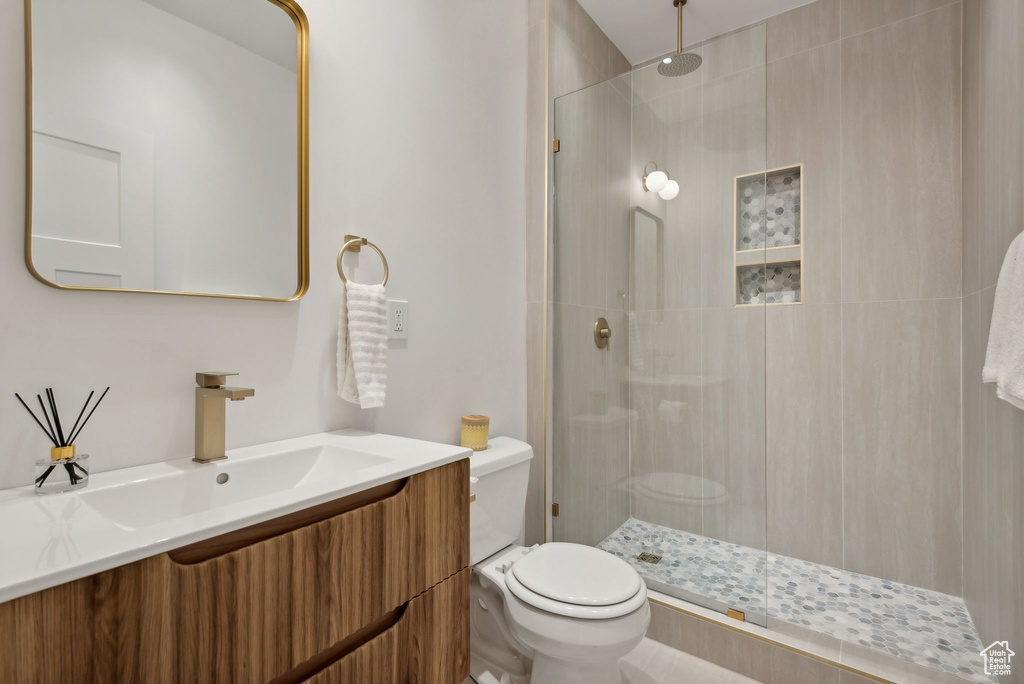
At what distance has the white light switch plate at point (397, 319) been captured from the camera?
142 centimetres

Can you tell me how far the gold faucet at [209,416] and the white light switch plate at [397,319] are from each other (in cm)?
52

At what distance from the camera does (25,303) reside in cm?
81

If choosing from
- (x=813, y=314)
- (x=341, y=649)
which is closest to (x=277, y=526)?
(x=341, y=649)

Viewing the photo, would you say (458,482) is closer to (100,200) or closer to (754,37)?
(100,200)

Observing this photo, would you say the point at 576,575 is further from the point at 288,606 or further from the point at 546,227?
the point at 546,227

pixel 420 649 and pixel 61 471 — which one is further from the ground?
pixel 61 471

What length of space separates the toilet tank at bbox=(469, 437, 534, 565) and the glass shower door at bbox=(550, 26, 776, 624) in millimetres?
458

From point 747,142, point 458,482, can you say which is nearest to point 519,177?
point 747,142

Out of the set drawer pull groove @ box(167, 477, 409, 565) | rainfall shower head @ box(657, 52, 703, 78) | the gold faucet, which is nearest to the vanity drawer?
drawer pull groove @ box(167, 477, 409, 565)

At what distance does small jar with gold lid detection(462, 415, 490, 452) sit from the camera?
62.6 inches

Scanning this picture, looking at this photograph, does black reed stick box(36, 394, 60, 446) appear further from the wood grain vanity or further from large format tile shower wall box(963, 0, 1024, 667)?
large format tile shower wall box(963, 0, 1024, 667)

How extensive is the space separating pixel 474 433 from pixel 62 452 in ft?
3.32

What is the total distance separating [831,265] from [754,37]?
3.37 feet

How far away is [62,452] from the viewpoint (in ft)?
2.56
